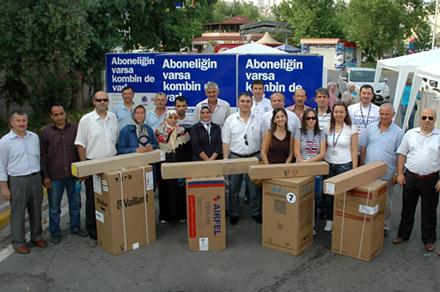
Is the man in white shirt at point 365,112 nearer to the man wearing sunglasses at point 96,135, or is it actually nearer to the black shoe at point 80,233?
the man wearing sunglasses at point 96,135

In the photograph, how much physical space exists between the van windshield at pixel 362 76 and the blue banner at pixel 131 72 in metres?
15.5

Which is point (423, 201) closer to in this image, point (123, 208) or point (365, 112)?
point (365, 112)

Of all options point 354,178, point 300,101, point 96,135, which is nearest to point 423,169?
point 354,178

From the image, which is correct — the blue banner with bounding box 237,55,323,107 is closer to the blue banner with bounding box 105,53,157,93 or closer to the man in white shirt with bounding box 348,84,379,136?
the man in white shirt with bounding box 348,84,379,136

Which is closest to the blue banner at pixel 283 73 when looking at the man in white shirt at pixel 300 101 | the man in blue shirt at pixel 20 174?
the man in white shirt at pixel 300 101

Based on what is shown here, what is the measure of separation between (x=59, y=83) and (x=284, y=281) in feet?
30.4

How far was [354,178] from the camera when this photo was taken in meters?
4.98

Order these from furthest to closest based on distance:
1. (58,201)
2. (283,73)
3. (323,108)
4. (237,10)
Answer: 1. (237,10)
2. (283,73)
3. (323,108)
4. (58,201)

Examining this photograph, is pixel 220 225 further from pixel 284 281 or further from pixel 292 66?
pixel 292 66

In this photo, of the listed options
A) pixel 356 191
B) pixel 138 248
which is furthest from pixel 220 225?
pixel 356 191

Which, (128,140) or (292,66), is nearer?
(128,140)

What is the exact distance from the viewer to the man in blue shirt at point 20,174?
203 inches

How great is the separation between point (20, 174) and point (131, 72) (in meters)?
3.25

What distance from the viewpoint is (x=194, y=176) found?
17.7 ft
